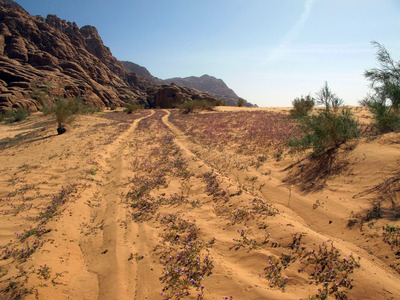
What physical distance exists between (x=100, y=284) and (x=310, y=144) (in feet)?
24.2

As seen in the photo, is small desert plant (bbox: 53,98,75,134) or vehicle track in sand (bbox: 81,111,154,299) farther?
small desert plant (bbox: 53,98,75,134)

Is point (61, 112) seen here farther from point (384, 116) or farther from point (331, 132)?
point (384, 116)

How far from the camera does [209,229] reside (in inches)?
162

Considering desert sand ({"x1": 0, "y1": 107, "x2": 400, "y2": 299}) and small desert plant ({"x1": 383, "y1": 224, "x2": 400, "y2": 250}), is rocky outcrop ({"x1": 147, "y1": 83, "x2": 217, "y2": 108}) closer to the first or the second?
desert sand ({"x1": 0, "y1": 107, "x2": 400, "y2": 299})

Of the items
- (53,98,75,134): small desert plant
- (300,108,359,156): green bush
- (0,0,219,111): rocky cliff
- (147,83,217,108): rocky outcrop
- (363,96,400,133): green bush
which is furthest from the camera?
(147,83,217,108): rocky outcrop

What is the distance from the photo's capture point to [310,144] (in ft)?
24.2

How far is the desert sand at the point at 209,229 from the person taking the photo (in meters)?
2.80

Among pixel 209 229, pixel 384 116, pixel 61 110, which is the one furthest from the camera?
pixel 61 110

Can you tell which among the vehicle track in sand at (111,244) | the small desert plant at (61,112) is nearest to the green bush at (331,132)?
the vehicle track in sand at (111,244)

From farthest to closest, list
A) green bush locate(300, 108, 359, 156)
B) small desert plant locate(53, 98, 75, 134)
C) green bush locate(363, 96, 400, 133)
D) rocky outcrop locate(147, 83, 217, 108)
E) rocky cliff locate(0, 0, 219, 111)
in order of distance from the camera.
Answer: rocky outcrop locate(147, 83, 217, 108)
rocky cliff locate(0, 0, 219, 111)
small desert plant locate(53, 98, 75, 134)
green bush locate(363, 96, 400, 133)
green bush locate(300, 108, 359, 156)

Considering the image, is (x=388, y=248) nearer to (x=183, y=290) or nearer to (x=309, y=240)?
(x=309, y=240)

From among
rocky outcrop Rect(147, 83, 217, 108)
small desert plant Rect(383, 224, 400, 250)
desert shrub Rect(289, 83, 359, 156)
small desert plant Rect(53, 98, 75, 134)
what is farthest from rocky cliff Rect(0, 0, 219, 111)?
small desert plant Rect(383, 224, 400, 250)

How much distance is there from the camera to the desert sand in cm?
280

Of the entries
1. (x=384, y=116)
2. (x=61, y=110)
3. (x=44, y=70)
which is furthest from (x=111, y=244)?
(x=44, y=70)
